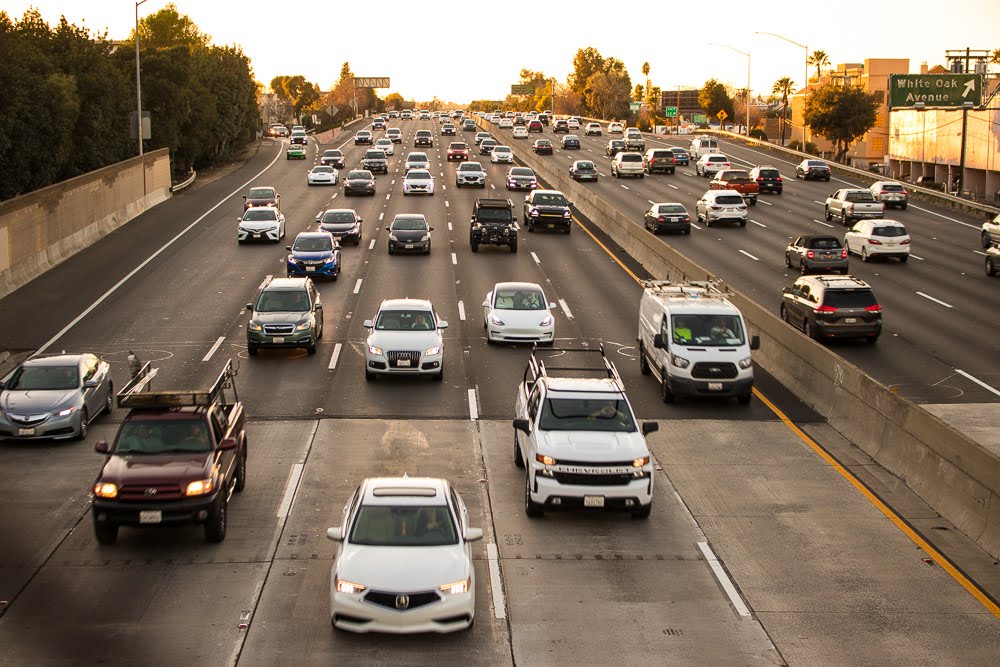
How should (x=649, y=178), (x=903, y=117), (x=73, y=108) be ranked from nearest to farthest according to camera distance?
1. (x=73, y=108)
2. (x=649, y=178)
3. (x=903, y=117)

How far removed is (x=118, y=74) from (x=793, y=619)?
60853 millimetres

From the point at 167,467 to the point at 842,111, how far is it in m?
96.6

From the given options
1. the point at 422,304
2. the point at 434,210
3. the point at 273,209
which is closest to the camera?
the point at 422,304

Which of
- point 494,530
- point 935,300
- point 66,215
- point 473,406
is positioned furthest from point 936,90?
point 494,530

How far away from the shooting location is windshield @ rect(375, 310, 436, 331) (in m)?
25.5

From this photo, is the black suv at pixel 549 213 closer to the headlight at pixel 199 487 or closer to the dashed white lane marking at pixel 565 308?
the dashed white lane marking at pixel 565 308

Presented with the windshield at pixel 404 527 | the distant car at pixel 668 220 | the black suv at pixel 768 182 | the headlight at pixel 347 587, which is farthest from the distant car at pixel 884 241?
the headlight at pixel 347 587

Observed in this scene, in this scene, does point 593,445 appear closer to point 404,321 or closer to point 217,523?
point 217,523

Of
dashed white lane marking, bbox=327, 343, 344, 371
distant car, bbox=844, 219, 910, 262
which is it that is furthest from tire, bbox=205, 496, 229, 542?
distant car, bbox=844, 219, 910, 262

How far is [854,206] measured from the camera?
53.3 metres

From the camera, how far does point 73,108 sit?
2040 inches

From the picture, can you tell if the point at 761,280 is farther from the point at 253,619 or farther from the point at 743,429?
the point at 253,619

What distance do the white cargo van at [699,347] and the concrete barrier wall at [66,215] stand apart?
21312 mm

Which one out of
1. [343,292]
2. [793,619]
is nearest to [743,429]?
[793,619]
